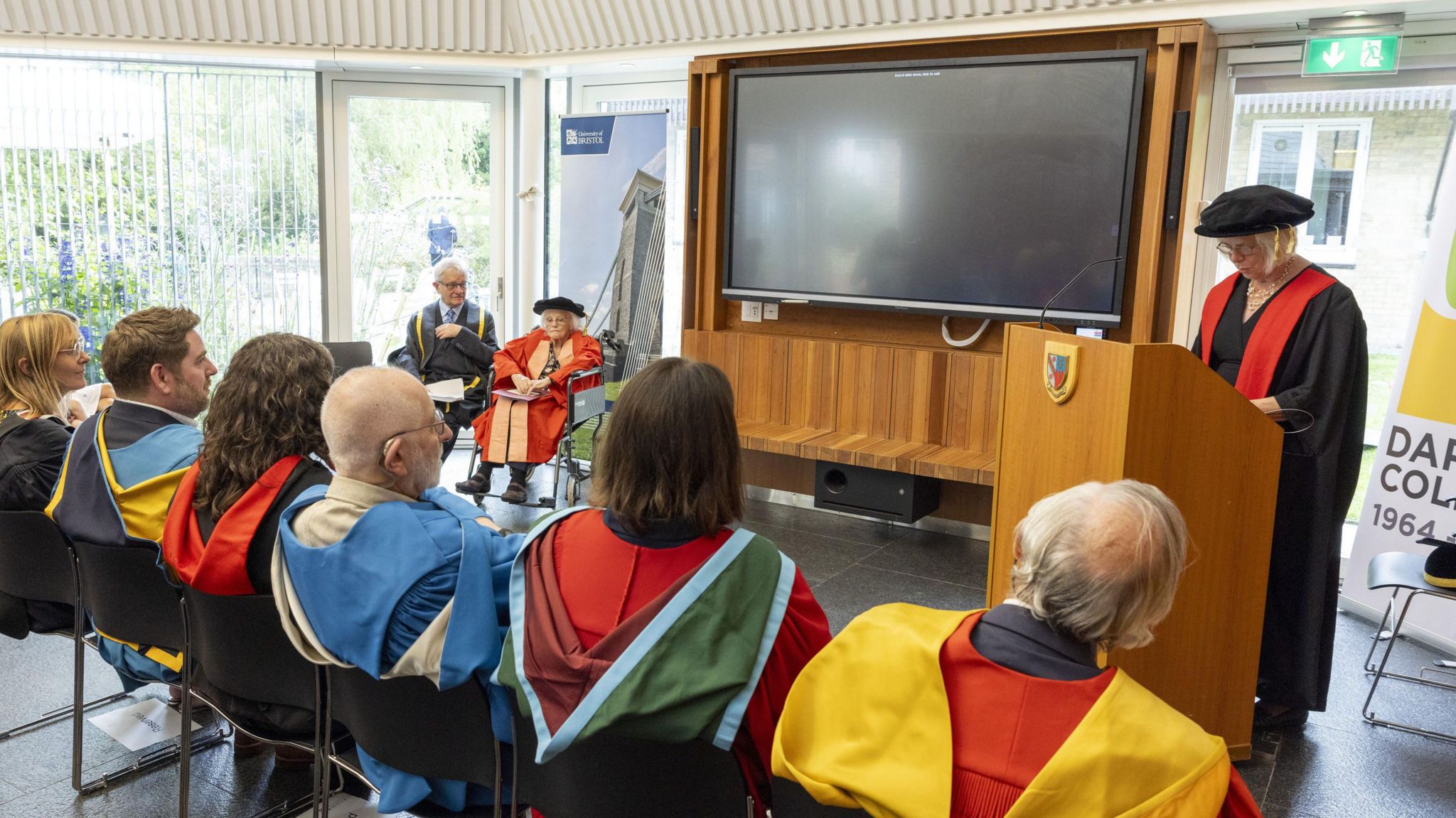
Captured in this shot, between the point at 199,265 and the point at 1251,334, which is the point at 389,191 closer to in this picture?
the point at 199,265

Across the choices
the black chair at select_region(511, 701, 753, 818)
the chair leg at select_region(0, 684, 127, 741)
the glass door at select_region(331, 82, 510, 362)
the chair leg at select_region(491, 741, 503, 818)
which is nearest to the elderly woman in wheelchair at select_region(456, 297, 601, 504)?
the glass door at select_region(331, 82, 510, 362)

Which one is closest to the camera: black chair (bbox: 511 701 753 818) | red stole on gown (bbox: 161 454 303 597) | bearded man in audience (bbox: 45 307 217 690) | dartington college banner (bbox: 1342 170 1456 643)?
black chair (bbox: 511 701 753 818)

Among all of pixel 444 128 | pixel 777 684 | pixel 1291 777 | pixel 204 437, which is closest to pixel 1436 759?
pixel 1291 777

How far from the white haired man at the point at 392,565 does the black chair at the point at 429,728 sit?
28 mm

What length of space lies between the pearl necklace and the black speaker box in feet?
7.45

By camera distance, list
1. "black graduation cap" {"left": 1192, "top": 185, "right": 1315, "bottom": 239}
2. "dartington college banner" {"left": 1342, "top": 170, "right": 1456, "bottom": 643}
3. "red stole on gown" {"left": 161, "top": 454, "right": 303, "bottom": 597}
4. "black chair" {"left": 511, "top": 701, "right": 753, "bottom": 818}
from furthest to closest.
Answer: "dartington college banner" {"left": 1342, "top": 170, "right": 1456, "bottom": 643} → "black graduation cap" {"left": 1192, "top": 185, "right": 1315, "bottom": 239} → "red stole on gown" {"left": 161, "top": 454, "right": 303, "bottom": 597} → "black chair" {"left": 511, "top": 701, "right": 753, "bottom": 818}

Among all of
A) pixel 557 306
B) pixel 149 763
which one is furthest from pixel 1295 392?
pixel 557 306

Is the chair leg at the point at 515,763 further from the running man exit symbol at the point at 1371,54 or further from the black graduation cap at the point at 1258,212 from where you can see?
the running man exit symbol at the point at 1371,54

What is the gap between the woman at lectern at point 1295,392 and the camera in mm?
3049

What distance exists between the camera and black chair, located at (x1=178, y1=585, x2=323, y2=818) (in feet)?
7.00

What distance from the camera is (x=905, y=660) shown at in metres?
1.38

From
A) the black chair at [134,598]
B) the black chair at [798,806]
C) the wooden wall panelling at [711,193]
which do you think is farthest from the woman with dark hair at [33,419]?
the wooden wall panelling at [711,193]

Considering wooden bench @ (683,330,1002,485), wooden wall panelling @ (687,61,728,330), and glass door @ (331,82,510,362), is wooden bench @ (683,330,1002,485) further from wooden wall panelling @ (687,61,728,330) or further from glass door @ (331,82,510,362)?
glass door @ (331,82,510,362)

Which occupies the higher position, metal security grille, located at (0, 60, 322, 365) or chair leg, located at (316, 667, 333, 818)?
metal security grille, located at (0, 60, 322, 365)
